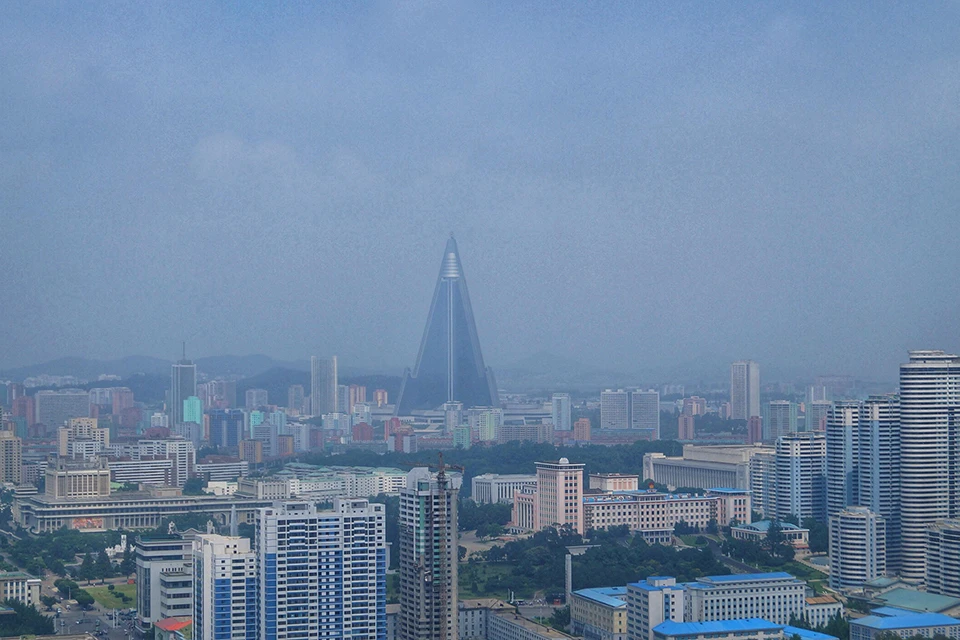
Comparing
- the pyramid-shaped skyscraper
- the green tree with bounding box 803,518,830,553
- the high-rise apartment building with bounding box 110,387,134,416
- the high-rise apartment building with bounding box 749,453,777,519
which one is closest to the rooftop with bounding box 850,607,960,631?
the green tree with bounding box 803,518,830,553

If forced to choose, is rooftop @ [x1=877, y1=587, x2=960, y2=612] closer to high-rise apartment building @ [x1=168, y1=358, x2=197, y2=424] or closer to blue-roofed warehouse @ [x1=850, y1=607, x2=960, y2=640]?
blue-roofed warehouse @ [x1=850, y1=607, x2=960, y2=640]

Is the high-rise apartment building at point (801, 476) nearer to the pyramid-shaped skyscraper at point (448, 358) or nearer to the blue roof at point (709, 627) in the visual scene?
the blue roof at point (709, 627)

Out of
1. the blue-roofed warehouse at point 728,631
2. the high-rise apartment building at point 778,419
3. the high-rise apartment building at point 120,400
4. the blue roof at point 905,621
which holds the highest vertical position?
the high-rise apartment building at point 120,400

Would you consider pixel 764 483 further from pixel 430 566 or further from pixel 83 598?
pixel 430 566

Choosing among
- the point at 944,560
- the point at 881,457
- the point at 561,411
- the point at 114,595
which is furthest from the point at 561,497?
the point at 561,411

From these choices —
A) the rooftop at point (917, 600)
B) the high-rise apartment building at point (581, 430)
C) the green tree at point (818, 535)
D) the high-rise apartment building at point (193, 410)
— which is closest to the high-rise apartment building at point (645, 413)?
the high-rise apartment building at point (581, 430)
